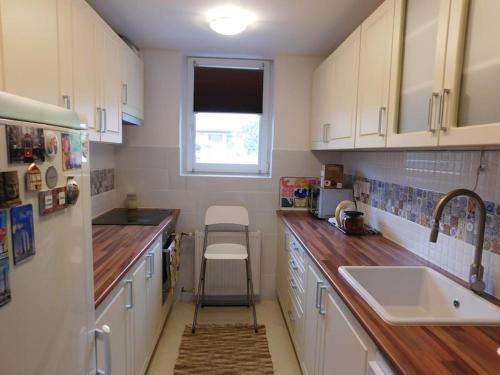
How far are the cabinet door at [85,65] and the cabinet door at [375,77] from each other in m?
1.40

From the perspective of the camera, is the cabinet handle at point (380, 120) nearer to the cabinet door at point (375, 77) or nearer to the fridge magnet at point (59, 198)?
the cabinet door at point (375, 77)

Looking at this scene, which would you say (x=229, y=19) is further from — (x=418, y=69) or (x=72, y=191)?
(x=72, y=191)

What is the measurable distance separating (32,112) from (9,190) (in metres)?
0.19

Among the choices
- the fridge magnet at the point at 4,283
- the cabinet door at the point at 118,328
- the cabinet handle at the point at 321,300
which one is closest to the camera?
the fridge magnet at the point at 4,283

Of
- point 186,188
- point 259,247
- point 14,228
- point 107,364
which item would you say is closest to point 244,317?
point 259,247

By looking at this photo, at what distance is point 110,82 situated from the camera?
Answer: 2.11 meters

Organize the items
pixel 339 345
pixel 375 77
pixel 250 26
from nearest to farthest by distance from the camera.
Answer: pixel 339 345
pixel 375 77
pixel 250 26

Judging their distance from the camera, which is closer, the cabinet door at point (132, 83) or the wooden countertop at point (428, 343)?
the wooden countertop at point (428, 343)

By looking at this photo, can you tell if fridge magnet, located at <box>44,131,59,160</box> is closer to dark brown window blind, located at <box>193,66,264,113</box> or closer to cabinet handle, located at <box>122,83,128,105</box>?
cabinet handle, located at <box>122,83,128,105</box>

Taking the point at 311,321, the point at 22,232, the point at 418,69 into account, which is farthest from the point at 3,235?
the point at 311,321

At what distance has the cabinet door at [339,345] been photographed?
3.83 ft

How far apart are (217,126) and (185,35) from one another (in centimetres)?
90

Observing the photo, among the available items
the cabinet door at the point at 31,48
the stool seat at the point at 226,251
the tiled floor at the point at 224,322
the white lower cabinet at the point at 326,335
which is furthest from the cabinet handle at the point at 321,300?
the cabinet door at the point at 31,48

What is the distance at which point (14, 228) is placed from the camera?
2.16 ft
